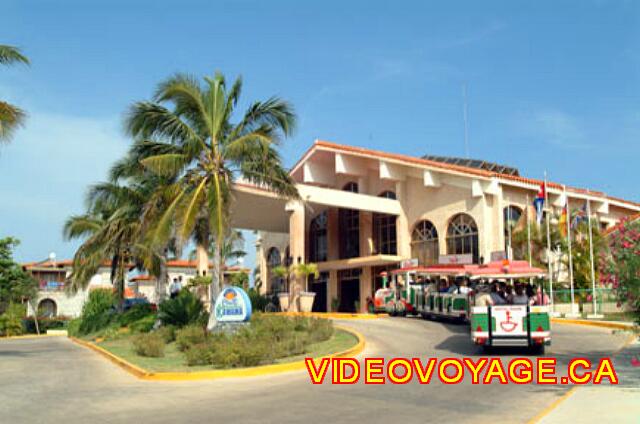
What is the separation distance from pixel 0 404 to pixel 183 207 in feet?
31.5

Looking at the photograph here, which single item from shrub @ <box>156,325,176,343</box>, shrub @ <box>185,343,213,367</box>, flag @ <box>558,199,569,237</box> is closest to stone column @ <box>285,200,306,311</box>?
shrub @ <box>156,325,176,343</box>

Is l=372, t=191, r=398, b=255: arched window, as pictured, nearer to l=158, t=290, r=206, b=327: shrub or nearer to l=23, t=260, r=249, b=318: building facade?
l=158, t=290, r=206, b=327: shrub

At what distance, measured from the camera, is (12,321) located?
138ft

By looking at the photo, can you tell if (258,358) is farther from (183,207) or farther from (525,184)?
(525,184)

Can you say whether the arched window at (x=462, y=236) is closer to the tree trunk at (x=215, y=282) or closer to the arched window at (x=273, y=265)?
the arched window at (x=273, y=265)

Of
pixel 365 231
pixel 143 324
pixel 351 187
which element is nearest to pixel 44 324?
pixel 143 324

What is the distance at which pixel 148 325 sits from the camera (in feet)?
90.8

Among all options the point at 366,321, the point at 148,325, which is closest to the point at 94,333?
the point at 148,325

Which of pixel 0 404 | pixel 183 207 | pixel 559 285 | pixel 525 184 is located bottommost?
pixel 0 404

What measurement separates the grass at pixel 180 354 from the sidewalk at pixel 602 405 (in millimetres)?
7407

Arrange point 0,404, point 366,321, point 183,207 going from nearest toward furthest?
point 0,404, point 183,207, point 366,321

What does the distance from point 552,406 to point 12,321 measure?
131 ft

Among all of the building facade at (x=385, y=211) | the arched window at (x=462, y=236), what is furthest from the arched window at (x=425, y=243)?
the arched window at (x=462, y=236)

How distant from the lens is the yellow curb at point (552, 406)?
829 cm
